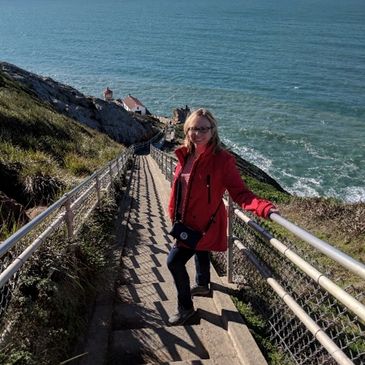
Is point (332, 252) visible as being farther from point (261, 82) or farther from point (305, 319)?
point (261, 82)

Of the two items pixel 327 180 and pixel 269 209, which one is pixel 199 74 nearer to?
pixel 327 180

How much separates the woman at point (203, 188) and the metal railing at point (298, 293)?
16.2 inches

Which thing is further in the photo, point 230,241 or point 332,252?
point 230,241

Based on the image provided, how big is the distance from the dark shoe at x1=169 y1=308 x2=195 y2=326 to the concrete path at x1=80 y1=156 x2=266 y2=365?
55 millimetres

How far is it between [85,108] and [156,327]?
4318 cm

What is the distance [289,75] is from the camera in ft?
331

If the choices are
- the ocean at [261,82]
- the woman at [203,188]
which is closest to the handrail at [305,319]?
the woman at [203,188]

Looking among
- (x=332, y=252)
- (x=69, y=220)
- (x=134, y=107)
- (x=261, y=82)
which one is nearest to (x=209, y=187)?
(x=332, y=252)

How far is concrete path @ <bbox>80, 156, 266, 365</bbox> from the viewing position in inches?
162

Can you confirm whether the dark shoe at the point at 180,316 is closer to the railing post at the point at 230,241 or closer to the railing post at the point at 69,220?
the railing post at the point at 230,241

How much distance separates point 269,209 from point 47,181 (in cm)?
596

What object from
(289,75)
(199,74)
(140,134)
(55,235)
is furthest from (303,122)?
(55,235)

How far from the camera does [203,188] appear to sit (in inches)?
170

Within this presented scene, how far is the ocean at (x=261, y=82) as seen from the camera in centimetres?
4544
